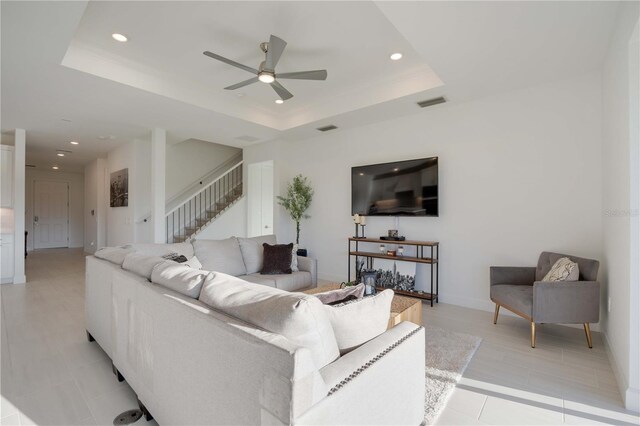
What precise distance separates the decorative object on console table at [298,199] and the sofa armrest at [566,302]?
3981 millimetres

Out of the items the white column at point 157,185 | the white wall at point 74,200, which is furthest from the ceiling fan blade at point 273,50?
the white wall at point 74,200

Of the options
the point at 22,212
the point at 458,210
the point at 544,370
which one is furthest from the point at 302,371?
the point at 22,212

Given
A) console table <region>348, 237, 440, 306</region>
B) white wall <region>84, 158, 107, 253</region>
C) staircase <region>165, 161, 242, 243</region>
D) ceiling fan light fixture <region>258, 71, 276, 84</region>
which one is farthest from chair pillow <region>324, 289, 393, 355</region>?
white wall <region>84, 158, 107, 253</region>

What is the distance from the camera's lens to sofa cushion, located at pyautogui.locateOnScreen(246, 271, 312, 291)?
12.0 feet

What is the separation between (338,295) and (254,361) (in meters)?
0.67

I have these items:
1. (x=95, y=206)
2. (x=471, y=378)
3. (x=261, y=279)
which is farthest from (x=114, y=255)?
(x=95, y=206)

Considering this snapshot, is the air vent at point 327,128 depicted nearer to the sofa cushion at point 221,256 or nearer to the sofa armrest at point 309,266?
the sofa armrest at point 309,266

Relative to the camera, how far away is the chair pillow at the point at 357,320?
1.39m

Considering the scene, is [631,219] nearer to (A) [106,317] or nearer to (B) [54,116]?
(A) [106,317]

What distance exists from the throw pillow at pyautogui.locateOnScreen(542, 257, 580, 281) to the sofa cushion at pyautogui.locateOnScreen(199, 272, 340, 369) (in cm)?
275

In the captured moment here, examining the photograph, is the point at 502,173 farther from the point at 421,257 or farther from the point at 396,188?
the point at 421,257

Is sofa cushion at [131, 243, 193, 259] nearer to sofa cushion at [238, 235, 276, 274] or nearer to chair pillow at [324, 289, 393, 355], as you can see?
sofa cushion at [238, 235, 276, 274]

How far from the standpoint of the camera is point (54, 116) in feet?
15.6

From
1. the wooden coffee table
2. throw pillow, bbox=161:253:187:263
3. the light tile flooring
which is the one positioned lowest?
the light tile flooring
